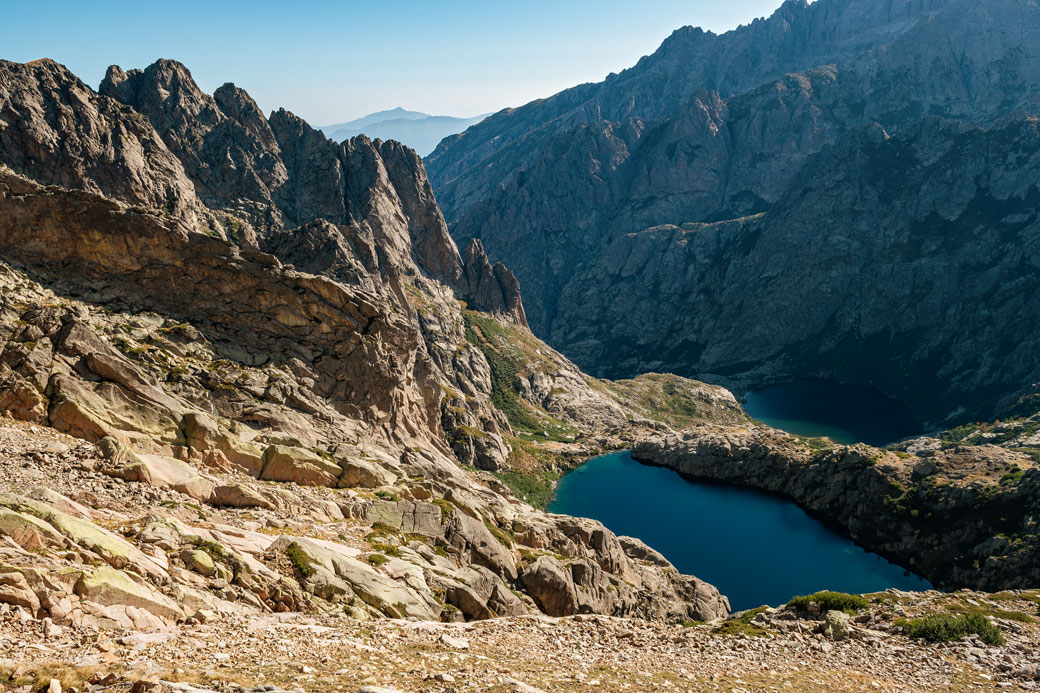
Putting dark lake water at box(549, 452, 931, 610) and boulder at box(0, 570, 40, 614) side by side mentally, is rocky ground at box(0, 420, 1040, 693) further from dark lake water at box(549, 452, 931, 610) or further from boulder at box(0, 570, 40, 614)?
dark lake water at box(549, 452, 931, 610)

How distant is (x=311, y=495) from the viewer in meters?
53.6

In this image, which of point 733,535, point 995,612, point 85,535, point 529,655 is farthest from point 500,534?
point 733,535

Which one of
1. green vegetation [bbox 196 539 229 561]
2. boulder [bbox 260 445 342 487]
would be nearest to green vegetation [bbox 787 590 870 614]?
boulder [bbox 260 445 342 487]

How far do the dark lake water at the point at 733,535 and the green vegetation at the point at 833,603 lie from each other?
6874 centimetres

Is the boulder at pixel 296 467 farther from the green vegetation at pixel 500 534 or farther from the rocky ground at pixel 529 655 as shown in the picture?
the rocky ground at pixel 529 655

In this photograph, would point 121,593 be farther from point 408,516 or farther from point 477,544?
point 477,544

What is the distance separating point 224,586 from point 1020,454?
166045mm

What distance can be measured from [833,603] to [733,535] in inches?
4169

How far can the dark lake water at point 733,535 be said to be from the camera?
12538 centimetres

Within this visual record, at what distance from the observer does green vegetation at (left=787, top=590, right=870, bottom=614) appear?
5053cm

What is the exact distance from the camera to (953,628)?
45094mm

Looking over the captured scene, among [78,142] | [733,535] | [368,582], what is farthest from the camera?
[78,142]

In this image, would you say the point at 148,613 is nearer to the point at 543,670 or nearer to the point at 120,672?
the point at 120,672

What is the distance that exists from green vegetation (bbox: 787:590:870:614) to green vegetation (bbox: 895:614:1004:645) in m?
4.31
